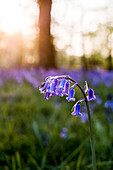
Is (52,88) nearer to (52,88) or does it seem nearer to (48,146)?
(52,88)

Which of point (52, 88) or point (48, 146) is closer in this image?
point (52, 88)

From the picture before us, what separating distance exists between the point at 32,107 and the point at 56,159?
2.04 metres

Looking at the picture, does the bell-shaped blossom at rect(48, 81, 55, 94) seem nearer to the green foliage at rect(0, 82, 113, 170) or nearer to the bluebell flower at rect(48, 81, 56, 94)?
the bluebell flower at rect(48, 81, 56, 94)

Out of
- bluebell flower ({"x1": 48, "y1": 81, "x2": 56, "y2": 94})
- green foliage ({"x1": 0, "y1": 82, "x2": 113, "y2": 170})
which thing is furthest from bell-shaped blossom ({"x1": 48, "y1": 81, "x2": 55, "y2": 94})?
green foliage ({"x1": 0, "y1": 82, "x2": 113, "y2": 170})

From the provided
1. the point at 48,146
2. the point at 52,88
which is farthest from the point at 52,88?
the point at 48,146

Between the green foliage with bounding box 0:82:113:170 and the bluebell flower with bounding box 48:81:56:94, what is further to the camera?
the green foliage with bounding box 0:82:113:170

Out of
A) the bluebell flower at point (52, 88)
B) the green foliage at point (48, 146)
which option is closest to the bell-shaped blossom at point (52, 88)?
the bluebell flower at point (52, 88)

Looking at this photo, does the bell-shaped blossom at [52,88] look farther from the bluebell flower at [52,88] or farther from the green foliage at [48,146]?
the green foliage at [48,146]

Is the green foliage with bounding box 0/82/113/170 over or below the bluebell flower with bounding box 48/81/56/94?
below

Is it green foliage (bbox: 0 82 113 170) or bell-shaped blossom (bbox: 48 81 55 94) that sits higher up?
bell-shaped blossom (bbox: 48 81 55 94)

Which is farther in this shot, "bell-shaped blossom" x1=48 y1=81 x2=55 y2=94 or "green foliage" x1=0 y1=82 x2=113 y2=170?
"green foliage" x1=0 y1=82 x2=113 y2=170

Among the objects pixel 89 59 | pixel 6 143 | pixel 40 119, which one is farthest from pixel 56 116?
pixel 89 59

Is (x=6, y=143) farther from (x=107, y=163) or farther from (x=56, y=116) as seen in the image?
(x=56, y=116)

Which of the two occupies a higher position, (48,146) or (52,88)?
(52,88)
